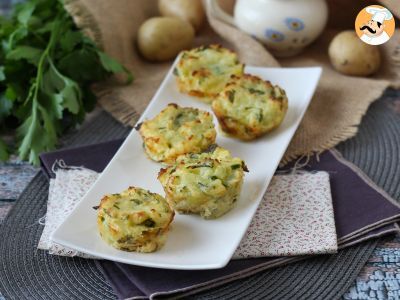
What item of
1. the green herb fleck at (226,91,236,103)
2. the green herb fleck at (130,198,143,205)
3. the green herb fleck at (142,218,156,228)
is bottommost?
the green herb fleck at (226,91,236,103)

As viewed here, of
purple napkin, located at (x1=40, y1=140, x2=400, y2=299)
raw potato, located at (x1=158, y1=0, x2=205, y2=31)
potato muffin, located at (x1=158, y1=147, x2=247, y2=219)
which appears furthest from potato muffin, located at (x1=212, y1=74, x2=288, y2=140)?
raw potato, located at (x1=158, y1=0, x2=205, y2=31)

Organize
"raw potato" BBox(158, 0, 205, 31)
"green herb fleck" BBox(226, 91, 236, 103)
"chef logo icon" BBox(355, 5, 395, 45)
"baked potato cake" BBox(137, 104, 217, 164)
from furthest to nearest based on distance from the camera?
"raw potato" BBox(158, 0, 205, 31), "green herb fleck" BBox(226, 91, 236, 103), "chef logo icon" BBox(355, 5, 395, 45), "baked potato cake" BBox(137, 104, 217, 164)

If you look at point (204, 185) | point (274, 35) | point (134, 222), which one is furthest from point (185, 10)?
point (134, 222)

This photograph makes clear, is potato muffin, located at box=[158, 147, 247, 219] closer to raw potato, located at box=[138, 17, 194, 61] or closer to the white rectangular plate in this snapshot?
the white rectangular plate

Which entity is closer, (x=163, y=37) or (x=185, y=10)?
(x=163, y=37)

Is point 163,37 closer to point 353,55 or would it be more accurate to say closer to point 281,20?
point 281,20

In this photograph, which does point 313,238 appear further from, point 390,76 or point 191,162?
point 390,76

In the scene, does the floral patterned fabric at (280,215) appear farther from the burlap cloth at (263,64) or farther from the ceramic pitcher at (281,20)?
the ceramic pitcher at (281,20)
